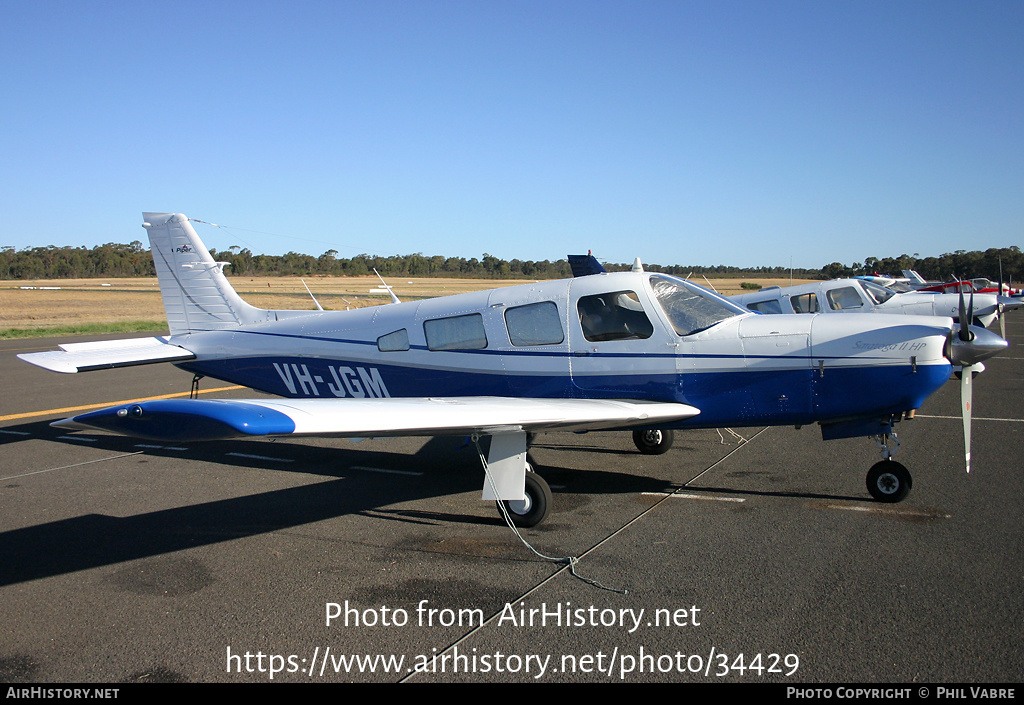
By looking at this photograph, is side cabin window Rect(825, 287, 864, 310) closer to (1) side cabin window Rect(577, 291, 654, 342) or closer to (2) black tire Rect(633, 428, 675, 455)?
(2) black tire Rect(633, 428, 675, 455)

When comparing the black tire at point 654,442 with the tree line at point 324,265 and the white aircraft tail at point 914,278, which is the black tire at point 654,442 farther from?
the tree line at point 324,265

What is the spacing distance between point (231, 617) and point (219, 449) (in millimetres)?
5649

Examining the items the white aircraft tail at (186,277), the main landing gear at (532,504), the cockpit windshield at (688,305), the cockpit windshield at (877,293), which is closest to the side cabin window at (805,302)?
the cockpit windshield at (877,293)

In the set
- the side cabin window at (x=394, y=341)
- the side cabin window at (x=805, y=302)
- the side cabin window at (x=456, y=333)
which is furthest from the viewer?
the side cabin window at (x=805, y=302)

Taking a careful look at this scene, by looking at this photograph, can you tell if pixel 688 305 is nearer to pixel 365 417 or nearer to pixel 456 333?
pixel 456 333

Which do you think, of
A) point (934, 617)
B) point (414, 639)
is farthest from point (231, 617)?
point (934, 617)

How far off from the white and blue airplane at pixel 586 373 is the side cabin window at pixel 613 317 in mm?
11

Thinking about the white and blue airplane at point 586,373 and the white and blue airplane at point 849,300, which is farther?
the white and blue airplane at point 849,300

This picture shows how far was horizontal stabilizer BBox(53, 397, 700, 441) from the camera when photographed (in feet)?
14.4

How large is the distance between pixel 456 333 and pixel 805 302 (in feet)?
32.8

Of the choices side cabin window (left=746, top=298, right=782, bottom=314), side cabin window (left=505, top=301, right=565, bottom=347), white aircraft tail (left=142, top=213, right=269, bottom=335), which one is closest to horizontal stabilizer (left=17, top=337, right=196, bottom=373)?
white aircraft tail (left=142, top=213, right=269, bottom=335)

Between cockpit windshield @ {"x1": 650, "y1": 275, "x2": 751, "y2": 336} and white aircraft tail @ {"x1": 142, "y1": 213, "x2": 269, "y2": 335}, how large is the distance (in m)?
6.00

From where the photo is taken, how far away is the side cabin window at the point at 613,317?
21.7 feet
